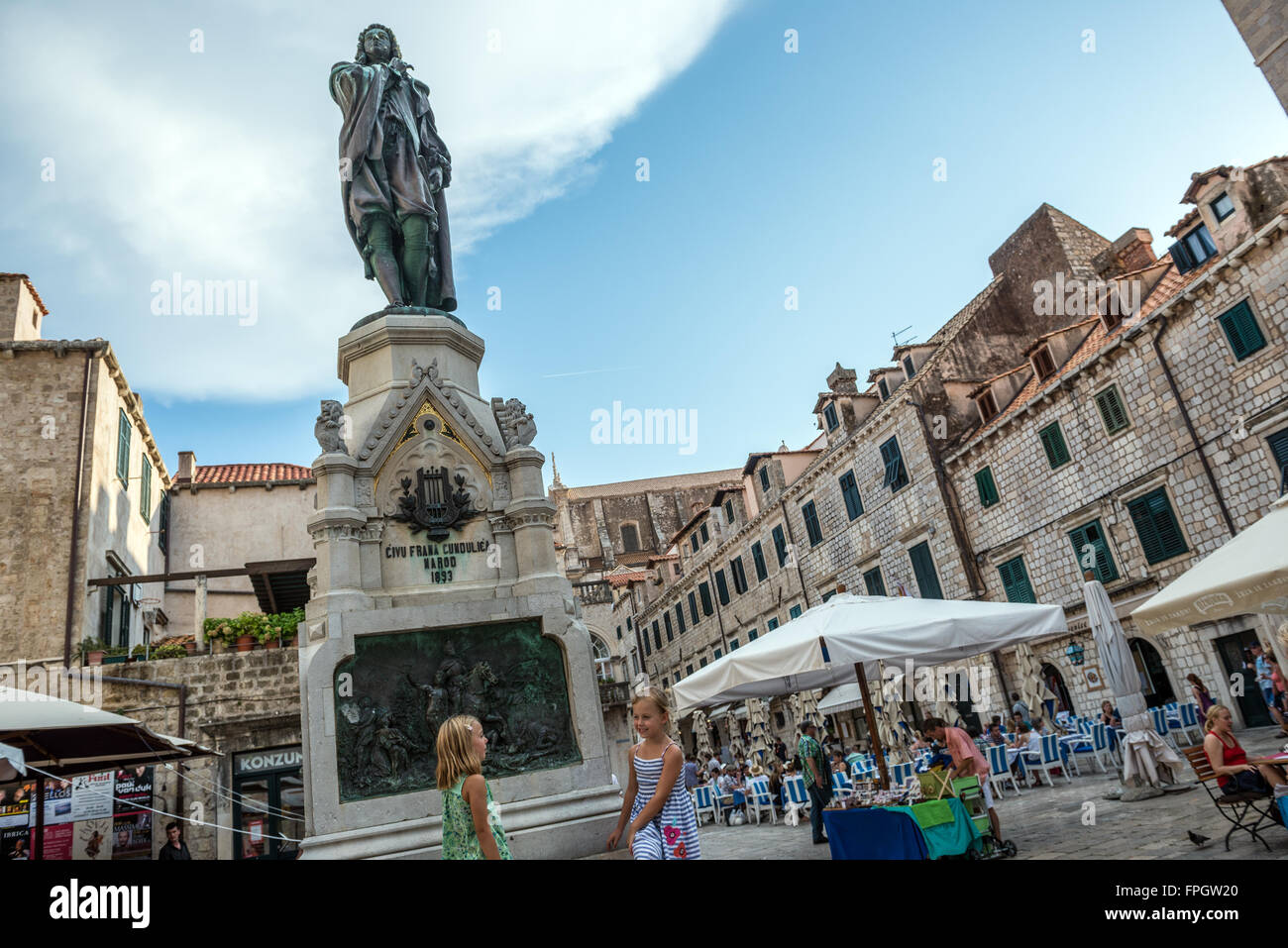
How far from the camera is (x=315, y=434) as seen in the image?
7836 millimetres

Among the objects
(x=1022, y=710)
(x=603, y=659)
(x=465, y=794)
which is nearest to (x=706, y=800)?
(x=1022, y=710)

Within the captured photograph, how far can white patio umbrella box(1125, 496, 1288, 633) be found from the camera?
5.73 m

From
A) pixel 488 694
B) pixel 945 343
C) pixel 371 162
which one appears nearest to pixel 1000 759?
pixel 488 694

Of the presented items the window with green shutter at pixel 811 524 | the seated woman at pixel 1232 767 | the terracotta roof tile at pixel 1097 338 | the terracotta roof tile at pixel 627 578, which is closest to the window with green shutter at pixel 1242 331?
the terracotta roof tile at pixel 1097 338

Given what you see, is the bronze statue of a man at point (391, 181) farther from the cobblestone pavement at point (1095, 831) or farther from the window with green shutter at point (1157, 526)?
the window with green shutter at point (1157, 526)

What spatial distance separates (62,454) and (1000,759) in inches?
806

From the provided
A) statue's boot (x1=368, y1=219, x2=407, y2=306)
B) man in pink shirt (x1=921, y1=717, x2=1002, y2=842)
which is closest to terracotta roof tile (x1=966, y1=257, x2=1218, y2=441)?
man in pink shirt (x1=921, y1=717, x2=1002, y2=842)

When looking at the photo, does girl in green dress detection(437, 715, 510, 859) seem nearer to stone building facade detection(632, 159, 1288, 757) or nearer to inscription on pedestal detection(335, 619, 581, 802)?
inscription on pedestal detection(335, 619, 581, 802)

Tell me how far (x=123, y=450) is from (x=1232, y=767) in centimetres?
2424

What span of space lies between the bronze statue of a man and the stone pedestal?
1.17 m

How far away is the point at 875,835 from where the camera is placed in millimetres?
6164

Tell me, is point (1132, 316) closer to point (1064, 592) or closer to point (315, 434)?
point (1064, 592)

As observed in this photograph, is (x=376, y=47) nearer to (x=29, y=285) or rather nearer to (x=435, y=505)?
(x=435, y=505)
